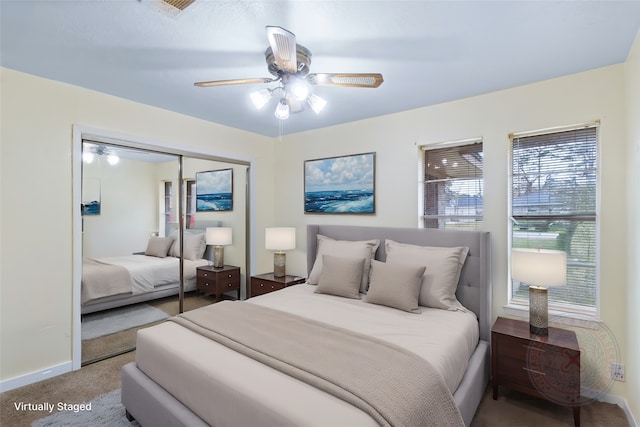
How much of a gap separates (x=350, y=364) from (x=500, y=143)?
7.76ft

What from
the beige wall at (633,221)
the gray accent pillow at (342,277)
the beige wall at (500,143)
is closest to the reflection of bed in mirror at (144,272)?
the beige wall at (500,143)

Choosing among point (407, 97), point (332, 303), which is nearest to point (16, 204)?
point (332, 303)

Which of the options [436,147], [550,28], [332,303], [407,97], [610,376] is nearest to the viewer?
[550,28]

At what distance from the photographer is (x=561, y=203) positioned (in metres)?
2.49

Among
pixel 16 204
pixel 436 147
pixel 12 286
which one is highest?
pixel 436 147

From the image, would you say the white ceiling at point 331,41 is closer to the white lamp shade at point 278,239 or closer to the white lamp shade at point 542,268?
the white lamp shade at point 542,268

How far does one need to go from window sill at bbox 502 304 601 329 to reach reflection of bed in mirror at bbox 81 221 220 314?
11.1 ft

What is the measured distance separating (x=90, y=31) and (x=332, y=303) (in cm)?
256

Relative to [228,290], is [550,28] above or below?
above

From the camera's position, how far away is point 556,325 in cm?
246

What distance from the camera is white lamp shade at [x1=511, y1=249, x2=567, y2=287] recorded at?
2127mm

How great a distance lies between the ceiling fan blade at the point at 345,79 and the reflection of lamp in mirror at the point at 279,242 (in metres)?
2.18

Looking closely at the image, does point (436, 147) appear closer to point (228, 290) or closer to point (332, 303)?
point (332, 303)

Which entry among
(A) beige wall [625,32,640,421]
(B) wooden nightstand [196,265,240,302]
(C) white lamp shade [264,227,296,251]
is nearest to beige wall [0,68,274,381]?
(B) wooden nightstand [196,265,240,302]
